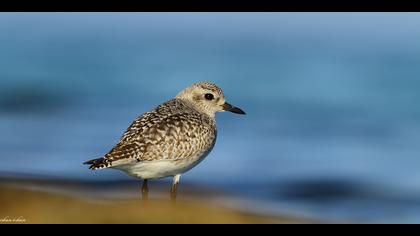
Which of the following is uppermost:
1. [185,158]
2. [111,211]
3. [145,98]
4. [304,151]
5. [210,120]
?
[145,98]

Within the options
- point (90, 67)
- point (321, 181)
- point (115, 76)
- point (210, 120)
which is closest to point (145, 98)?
point (115, 76)

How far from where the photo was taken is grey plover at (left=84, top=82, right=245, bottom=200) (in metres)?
8.62

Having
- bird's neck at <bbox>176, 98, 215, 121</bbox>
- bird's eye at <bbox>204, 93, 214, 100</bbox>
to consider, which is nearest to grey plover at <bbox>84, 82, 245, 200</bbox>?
bird's neck at <bbox>176, 98, 215, 121</bbox>

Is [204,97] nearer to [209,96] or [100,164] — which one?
[209,96]

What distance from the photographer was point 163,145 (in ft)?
28.9

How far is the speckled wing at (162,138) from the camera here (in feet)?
28.2

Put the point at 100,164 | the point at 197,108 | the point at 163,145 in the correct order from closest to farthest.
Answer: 1. the point at 100,164
2. the point at 163,145
3. the point at 197,108

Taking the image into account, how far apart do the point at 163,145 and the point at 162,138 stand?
0.08m

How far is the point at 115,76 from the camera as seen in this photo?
20.5 meters

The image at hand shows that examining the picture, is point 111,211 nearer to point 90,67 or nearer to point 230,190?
point 230,190

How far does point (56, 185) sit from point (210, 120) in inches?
95.7

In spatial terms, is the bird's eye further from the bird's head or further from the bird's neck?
the bird's neck

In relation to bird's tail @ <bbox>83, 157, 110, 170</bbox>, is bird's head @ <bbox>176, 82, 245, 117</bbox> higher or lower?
higher

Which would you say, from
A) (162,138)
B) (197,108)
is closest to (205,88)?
(197,108)
